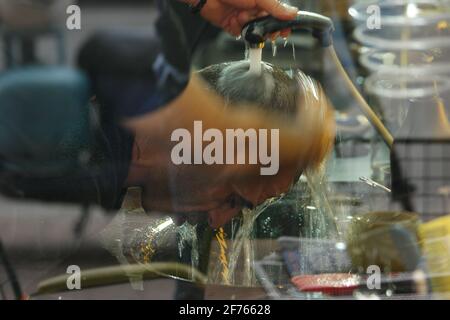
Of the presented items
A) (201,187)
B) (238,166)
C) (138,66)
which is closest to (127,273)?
(201,187)

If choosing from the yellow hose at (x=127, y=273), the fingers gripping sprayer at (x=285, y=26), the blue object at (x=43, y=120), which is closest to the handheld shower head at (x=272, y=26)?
the fingers gripping sprayer at (x=285, y=26)

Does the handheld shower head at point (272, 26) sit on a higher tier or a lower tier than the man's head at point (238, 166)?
higher

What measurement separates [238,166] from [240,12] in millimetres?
415

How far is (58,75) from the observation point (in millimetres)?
2041

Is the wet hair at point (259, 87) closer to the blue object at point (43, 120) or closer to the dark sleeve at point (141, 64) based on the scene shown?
the dark sleeve at point (141, 64)

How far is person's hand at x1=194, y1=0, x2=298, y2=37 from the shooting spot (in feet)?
6.74

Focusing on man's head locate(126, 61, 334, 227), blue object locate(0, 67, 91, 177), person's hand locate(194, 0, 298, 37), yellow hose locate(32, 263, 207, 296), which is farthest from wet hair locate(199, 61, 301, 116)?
yellow hose locate(32, 263, 207, 296)

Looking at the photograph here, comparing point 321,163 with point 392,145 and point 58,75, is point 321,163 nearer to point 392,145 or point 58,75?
point 392,145

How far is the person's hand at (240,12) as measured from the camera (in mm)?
2055

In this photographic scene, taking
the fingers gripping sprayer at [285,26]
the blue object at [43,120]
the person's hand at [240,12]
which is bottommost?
the blue object at [43,120]

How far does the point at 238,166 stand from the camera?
2.08m
